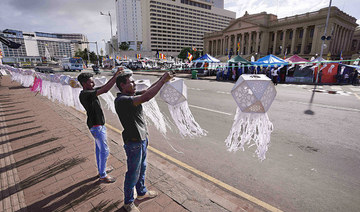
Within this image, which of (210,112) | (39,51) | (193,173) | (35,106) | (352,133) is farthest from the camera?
(39,51)

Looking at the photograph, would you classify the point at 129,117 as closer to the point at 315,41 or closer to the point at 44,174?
the point at 44,174

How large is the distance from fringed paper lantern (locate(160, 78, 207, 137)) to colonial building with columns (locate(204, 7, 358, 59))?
141ft

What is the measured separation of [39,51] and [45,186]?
18960 centimetres

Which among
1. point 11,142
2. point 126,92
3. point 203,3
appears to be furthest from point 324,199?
point 203,3

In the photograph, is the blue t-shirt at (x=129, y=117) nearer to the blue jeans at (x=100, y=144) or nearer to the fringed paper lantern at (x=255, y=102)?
the blue jeans at (x=100, y=144)

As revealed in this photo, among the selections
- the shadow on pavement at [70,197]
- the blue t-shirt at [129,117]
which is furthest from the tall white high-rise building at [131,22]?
the blue t-shirt at [129,117]

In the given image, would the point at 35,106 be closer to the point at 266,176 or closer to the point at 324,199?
the point at 266,176

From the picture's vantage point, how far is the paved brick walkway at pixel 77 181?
259 centimetres

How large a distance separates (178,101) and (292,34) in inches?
2409

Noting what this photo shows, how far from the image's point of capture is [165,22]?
116 metres

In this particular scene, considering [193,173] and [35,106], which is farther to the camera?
[35,106]

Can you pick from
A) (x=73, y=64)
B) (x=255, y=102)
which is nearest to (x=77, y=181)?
(x=255, y=102)

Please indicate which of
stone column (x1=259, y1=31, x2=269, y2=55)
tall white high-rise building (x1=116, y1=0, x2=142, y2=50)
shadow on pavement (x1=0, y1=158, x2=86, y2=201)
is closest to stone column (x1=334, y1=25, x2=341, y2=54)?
stone column (x1=259, y1=31, x2=269, y2=55)

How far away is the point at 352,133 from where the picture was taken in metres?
5.27
